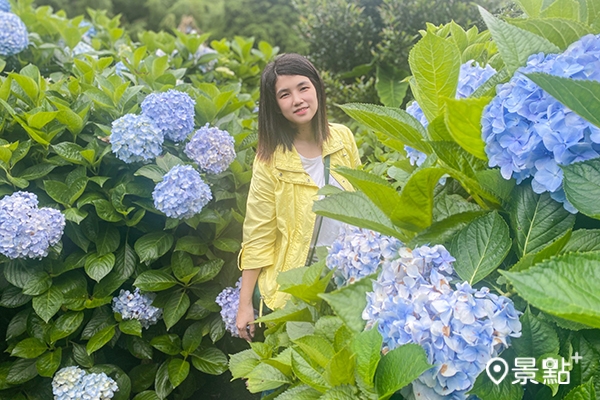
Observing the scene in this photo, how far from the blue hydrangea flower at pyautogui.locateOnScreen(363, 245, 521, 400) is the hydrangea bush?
1.56 meters

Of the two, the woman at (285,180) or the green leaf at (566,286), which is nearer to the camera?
the green leaf at (566,286)

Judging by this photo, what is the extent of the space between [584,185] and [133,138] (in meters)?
1.93

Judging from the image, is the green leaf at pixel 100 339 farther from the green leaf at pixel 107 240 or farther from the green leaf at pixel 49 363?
the green leaf at pixel 107 240

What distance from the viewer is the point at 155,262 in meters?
2.49

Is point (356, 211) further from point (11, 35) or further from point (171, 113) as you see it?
point (11, 35)

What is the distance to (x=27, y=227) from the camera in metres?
2.06

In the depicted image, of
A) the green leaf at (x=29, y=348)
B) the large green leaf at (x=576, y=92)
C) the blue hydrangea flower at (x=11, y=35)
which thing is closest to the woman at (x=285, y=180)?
the green leaf at (x=29, y=348)

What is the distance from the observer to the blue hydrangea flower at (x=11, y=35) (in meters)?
3.30

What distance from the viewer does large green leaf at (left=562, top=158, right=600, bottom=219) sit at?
704mm

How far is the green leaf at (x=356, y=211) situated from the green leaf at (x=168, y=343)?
1793 millimetres

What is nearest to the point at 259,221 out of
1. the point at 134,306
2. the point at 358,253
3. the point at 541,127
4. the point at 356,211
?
the point at 134,306

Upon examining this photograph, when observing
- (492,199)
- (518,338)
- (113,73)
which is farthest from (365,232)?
(113,73)

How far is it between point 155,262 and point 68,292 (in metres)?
0.39

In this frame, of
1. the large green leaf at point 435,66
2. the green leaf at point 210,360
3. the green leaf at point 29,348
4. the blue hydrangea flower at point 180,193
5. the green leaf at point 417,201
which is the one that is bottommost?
the green leaf at point 210,360
